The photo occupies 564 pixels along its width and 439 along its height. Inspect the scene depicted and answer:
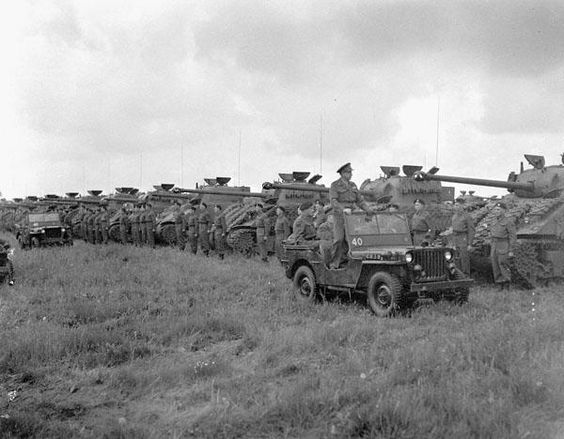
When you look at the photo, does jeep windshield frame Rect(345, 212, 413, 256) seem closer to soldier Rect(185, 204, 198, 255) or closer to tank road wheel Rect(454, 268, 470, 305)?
tank road wheel Rect(454, 268, 470, 305)

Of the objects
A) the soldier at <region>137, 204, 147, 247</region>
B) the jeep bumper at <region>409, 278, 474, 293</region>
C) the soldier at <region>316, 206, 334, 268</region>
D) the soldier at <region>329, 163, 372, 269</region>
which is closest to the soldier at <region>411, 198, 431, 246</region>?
the soldier at <region>316, 206, 334, 268</region>

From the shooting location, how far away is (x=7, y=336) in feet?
27.1

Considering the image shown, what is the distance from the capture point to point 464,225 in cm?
1291

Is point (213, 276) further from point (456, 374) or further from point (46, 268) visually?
point (456, 374)

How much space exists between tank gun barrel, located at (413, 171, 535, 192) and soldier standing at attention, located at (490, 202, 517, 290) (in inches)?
70.5

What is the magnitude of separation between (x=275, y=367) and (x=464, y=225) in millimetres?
7188

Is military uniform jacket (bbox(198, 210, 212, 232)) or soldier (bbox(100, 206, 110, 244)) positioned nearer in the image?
military uniform jacket (bbox(198, 210, 212, 232))

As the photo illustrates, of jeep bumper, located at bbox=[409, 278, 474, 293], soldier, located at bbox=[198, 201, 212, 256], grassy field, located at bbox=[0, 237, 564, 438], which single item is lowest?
grassy field, located at bbox=[0, 237, 564, 438]

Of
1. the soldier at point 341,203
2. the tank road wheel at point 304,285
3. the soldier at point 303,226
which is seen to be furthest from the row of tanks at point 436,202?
the tank road wheel at point 304,285

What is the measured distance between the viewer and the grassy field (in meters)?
5.00

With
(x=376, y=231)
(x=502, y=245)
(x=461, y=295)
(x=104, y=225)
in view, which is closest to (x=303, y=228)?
(x=376, y=231)

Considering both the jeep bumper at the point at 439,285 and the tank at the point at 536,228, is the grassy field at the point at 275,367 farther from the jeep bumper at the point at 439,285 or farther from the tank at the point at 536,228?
the tank at the point at 536,228

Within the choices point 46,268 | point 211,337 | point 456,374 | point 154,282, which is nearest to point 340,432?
point 456,374

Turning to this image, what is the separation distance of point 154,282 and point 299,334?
587 cm
